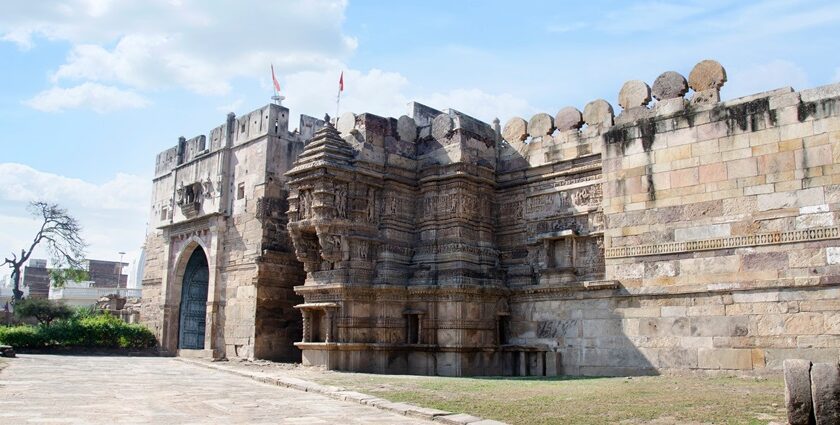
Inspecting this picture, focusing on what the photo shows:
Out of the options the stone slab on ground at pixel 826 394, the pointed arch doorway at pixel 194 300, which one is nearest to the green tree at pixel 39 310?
the pointed arch doorway at pixel 194 300

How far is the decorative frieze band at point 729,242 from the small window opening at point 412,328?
14.2 feet

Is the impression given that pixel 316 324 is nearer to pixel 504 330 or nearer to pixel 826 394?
pixel 504 330

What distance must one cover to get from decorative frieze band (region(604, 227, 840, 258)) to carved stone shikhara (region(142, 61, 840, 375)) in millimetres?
24

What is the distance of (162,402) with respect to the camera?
9.34 meters

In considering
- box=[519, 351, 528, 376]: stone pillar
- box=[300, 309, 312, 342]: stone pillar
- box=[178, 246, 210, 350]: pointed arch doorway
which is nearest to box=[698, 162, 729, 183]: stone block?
box=[519, 351, 528, 376]: stone pillar

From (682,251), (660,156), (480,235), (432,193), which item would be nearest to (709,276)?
(682,251)

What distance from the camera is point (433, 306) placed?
Result: 15539mm

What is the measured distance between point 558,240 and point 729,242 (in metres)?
3.69

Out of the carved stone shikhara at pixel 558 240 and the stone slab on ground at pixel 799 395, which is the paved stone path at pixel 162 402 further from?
the carved stone shikhara at pixel 558 240

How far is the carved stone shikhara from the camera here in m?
12.2

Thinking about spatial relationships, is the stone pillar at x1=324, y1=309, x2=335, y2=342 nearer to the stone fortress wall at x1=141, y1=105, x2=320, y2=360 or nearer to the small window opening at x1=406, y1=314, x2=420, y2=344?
the small window opening at x1=406, y1=314, x2=420, y2=344

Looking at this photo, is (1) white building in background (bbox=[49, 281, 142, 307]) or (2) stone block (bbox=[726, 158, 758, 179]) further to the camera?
(1) white building in background (bbox=[49, 281, 142, 307])

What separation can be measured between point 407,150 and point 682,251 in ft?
22.5

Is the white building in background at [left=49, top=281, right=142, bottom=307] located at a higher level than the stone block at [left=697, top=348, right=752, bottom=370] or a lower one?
higher
